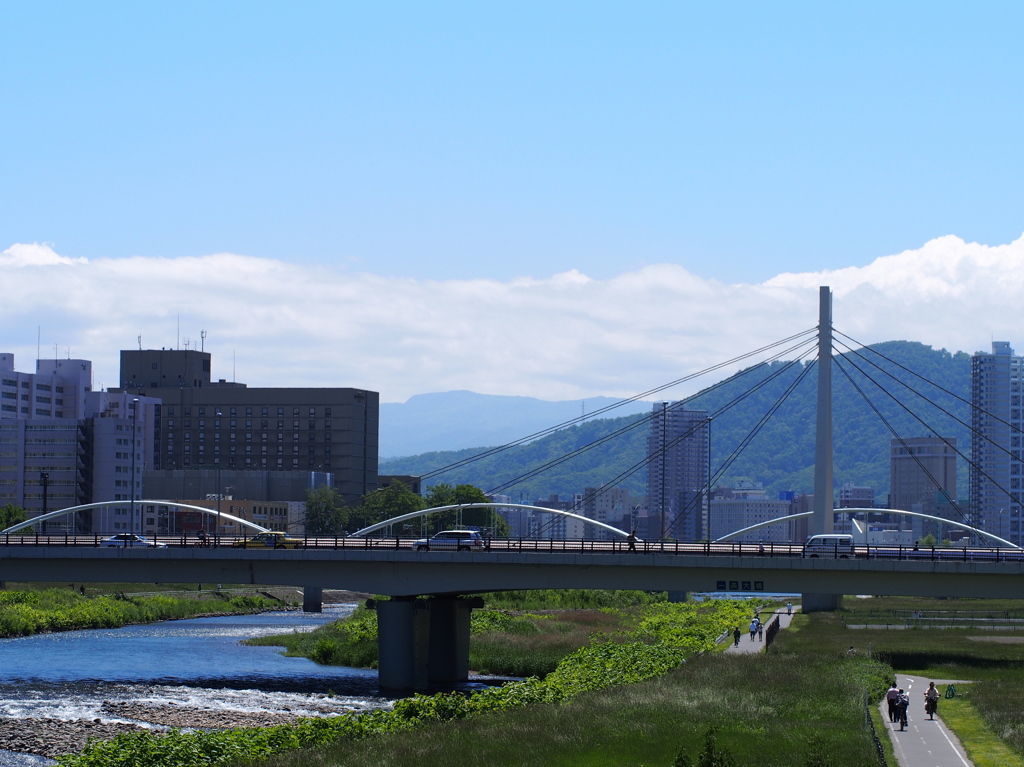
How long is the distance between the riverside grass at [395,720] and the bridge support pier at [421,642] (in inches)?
277

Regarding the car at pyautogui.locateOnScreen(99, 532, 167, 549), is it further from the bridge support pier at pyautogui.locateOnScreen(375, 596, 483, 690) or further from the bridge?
the bridge support pier at pyautogui.locateOnScreen(375, 596, 483, 690)

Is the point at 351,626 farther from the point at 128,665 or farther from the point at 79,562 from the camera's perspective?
the point at 79,562

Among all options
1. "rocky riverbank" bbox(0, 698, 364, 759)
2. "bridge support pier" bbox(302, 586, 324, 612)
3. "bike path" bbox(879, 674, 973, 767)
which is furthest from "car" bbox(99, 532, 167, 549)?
"bridge support pier" bbox(302, 586, 324, 612)

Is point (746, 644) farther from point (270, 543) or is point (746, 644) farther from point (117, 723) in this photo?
point (117, 723)

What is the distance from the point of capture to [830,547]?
70.2 m

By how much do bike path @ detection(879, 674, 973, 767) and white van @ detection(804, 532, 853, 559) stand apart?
14.6 meters

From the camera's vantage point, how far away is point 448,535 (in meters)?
81.4

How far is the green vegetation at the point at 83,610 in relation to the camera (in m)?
100

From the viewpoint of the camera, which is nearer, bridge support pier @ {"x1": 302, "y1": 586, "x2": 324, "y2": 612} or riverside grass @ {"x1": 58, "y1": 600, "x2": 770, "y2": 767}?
riverside grass @ {"x1": 58, "y1": 600, "x2": 770, "y2": 767}

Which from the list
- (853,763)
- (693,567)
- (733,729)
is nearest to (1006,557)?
(693,567)

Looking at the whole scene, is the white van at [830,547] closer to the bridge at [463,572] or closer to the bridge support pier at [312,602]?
the bridge at [463,572]

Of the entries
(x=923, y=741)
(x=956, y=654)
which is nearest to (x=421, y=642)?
(x=956, y=654)

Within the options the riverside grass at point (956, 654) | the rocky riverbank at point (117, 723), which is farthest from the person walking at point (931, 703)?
the rocky riverbank at point (117, 723)

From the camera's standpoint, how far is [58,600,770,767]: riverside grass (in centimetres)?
4059
